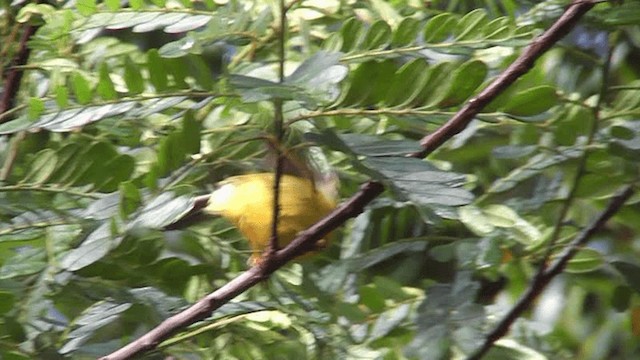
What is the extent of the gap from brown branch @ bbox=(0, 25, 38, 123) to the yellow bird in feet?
0.52

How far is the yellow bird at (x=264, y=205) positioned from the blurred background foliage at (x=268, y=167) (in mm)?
20

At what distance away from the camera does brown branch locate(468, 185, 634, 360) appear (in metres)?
0.67

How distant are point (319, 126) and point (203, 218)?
0.26 m

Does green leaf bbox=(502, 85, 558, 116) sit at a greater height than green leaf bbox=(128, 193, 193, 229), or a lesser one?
greater

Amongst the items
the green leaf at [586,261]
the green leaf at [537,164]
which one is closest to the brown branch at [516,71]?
the green leaf at [537,164]

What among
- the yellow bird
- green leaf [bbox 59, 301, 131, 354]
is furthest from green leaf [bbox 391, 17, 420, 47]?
green leaf [bbox 59, 301, 131, 354]

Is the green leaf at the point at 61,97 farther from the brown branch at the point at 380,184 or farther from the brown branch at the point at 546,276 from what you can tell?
the brown branch at the point at 546,276

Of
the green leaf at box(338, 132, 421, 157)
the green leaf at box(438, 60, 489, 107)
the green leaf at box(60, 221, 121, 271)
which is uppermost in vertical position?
the green leaf at box(438, 60, 489, 107)

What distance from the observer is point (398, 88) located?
1.59 feet

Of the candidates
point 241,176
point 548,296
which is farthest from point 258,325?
point 548,296

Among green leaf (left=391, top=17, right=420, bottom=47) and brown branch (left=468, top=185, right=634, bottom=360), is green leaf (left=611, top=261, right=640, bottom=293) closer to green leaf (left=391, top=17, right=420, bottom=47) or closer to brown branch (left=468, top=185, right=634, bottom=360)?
brown branch (left=468, top=185, right=634, bottom=360)

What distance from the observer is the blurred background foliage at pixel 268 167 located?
1.51 feet

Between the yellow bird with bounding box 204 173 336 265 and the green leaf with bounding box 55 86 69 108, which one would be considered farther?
the yellow bird with bounding box 204 173 336 265

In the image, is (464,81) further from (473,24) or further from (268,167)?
(268,167)
